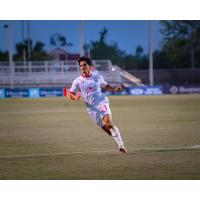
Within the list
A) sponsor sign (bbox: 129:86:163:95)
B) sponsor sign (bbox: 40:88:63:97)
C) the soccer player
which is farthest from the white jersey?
sponsor sign (bbox: 129:86:163:95)

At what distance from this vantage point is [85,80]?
41.2 feet

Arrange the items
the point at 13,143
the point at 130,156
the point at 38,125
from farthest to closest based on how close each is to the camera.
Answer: the point at 38,125 < the point at 13,143 < the point at 130,156

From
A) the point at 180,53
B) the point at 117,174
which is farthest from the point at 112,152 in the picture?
the point at 180,53

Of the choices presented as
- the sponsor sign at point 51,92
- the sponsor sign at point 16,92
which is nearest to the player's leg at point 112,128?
the sponsor sign at point 16,92

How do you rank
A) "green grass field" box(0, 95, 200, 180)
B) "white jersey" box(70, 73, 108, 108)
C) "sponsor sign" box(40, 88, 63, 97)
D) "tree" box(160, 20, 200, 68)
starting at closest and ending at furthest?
"green grass field" box(0, 95, 200, 180) < "white jersey" box(70, 73, 108, 108) < "tree" box(160, 20, 200, 68) < "sponsor sign" box(40, 88, 63, 97)

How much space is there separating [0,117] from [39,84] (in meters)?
14.4

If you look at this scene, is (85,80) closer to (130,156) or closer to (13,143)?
(130,156)

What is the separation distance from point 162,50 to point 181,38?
21.6ft

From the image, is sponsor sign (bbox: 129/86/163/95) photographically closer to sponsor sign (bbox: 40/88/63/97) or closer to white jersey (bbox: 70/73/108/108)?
sponsor sign (bbox: 40/88/63/97)

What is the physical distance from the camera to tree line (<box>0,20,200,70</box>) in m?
34.7

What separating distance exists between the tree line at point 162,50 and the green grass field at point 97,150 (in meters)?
12.2

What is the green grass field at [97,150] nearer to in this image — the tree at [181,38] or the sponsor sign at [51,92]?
the tree at [181,38]

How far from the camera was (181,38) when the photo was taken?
118ft

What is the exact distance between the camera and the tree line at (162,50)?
34.7 meters
